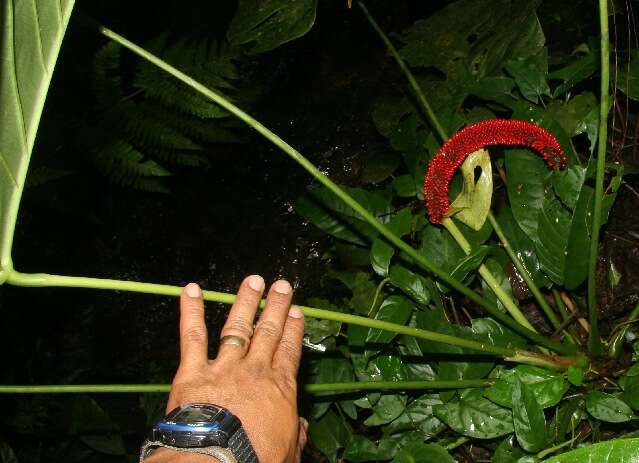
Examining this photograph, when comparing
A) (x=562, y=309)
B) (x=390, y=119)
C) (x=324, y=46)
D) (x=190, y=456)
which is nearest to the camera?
(x=190, y=456)

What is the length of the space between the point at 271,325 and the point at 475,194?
582mm

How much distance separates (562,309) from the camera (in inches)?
50.0

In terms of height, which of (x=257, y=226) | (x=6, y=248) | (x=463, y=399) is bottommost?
(x=463, y=399)

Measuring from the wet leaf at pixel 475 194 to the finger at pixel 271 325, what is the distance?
19.9 inches

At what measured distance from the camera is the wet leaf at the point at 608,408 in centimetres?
103

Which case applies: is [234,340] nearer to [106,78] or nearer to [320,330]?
[320,330]

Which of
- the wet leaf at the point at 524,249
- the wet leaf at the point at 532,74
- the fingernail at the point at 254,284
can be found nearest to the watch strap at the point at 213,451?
the fingernail at the point at 254,284

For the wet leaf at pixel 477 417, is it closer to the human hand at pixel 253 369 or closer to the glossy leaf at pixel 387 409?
the glossy leaf at pixel 387 409

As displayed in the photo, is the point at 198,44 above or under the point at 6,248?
above

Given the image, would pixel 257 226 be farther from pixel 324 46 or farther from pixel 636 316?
pixel 636 316

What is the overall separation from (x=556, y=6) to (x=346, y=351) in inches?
40.7

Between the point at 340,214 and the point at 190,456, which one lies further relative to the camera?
the point at 340,214

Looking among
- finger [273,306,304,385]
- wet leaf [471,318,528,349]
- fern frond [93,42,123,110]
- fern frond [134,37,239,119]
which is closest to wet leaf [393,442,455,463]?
wet leaf [471,318,528,349]

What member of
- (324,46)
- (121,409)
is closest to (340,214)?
(324,46)
